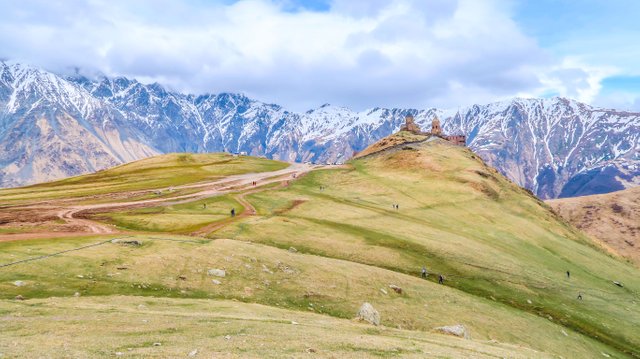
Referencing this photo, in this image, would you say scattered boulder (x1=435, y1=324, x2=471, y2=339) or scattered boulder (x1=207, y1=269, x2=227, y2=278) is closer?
scattered boulder (x1=435, y1=324, x2=471, y2=339)

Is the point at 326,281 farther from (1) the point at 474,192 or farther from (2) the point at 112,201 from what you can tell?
(1) the point at 474,192

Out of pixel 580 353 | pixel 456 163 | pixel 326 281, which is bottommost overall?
pixel 580 353

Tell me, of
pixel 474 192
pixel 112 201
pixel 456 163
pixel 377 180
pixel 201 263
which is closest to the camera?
pixel 201 263

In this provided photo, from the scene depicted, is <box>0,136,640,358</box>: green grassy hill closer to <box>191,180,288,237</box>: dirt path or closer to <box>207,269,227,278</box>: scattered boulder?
<box>207,269,227,278</box>: scattered boulder

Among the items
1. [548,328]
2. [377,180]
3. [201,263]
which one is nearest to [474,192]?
[377,180]

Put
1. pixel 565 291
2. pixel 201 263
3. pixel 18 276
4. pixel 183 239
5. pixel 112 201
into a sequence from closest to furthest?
pixel 18 276 → pixel 201 263 → pixel 183 239 → pixel 565 291 → pixel 112 201

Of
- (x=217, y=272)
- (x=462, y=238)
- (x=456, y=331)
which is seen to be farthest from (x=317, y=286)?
(x=462, y=238)

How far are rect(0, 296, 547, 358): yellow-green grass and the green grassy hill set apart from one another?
206mm

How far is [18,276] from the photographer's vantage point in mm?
46531

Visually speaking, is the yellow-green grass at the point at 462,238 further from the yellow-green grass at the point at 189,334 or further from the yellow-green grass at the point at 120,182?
the yellow-green grass at the point at 120,182

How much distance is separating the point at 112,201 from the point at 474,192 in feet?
358

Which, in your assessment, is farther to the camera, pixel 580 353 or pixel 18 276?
pixel 580 353

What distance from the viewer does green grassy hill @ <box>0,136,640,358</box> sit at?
108ft

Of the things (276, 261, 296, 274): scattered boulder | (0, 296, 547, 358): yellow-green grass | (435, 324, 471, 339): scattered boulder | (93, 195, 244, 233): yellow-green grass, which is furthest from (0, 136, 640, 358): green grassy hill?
(435, 324, 471, 339): scattered boulder
